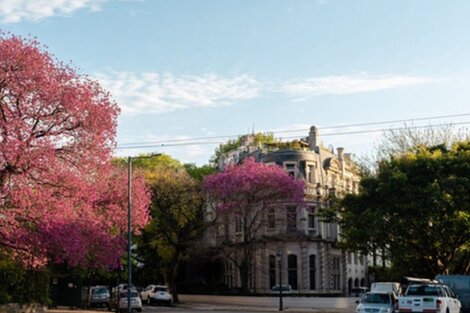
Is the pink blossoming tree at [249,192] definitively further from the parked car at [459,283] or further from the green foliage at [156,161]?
the parked car at [459,283]

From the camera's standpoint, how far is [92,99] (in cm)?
3098

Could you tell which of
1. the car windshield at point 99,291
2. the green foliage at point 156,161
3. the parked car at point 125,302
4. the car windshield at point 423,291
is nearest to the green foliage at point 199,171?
the green foliage at point 156,161

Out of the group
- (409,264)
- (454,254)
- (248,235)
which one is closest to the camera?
(454,254)

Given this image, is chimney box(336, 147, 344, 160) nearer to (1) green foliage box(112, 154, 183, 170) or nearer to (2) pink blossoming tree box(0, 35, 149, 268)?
(1) green foliage box(112, 154, 183, 170)

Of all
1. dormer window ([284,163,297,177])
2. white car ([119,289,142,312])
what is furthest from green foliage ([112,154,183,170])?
white car ([119,289,142,312])

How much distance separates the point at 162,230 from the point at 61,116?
2773 cm

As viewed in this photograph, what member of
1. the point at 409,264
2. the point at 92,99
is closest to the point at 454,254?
the point at 409,264

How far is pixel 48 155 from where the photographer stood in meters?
28.8

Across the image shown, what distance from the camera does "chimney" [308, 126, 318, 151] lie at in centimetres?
6412

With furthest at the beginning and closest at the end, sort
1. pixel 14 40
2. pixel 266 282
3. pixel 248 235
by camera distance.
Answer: pixel 266 282
pixel 248 235
pixel 14 40

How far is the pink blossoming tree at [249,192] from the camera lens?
2103 inches

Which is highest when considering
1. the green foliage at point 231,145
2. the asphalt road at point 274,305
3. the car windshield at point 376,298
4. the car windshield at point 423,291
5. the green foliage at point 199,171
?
the green foliage at point 231,145

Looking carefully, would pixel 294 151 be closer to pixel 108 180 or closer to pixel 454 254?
→ pixel 454 254

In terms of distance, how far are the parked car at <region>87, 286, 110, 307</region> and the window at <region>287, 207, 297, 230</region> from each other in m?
15.2
